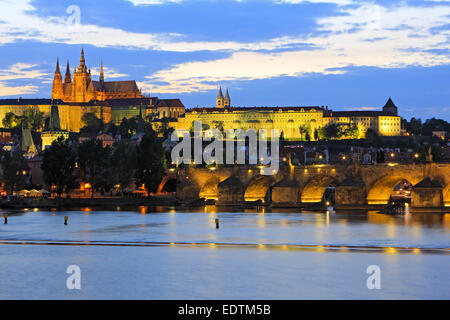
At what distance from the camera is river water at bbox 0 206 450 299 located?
27047 millimetres

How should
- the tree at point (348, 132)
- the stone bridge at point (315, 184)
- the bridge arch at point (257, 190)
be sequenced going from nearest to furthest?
1. the stone bridge at point (315, 184)
2. the bridge arch at point (257, 190)
3. the tree at point (348, 132)

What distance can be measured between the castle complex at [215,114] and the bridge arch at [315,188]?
322ft

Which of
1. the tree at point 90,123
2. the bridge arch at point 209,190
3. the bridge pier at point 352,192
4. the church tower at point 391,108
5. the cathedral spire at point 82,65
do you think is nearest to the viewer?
the bridge pier at point 352,192

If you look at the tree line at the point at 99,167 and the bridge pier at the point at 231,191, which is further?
the tree line at the point at 99,167

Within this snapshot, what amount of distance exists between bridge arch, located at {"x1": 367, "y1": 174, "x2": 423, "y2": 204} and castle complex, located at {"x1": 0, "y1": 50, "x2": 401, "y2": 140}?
103 meters

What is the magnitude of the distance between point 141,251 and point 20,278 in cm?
831

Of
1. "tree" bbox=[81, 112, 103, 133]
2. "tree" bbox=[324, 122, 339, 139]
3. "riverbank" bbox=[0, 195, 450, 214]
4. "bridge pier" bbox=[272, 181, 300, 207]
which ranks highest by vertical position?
Result: "tree" bbox=[81, 112, 103, 133]

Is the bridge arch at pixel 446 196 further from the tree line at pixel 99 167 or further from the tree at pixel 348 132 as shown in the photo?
the tree at pixel 348 132

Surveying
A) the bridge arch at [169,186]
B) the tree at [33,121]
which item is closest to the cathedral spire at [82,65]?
the tree at [33,121]

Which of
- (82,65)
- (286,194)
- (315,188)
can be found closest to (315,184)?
(315,188)

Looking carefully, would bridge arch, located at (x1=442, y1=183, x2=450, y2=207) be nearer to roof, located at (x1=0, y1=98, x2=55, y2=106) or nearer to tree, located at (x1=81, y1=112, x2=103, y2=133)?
tree, located at (x1=81, y1=112, x2=103, y2=133)

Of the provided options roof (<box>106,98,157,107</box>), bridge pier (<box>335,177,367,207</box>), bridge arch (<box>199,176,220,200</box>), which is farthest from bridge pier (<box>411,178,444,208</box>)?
roof (<box>106,98,157,107</box>)

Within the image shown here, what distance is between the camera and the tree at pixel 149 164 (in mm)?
70812

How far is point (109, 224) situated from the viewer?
52.4 meters
